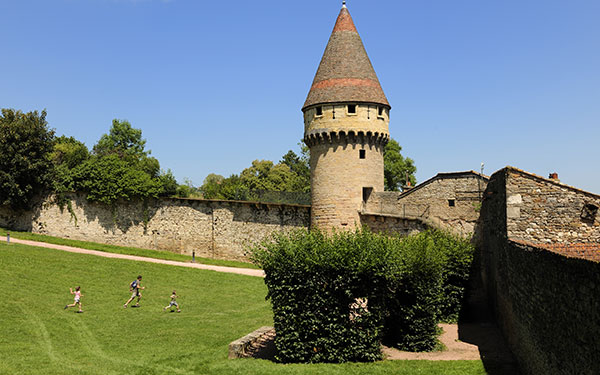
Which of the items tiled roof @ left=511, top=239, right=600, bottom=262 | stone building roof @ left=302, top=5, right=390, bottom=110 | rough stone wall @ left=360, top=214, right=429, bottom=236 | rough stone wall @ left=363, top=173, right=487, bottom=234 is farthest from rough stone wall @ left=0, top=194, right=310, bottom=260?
tiled roof @ left=511, top=239, right=600, bottom=262

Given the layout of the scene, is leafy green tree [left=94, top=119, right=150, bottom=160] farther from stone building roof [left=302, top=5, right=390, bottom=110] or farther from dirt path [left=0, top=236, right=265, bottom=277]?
stone building roof [left=302, top=5, right=390, bottom=110]

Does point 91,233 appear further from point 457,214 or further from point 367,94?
point 457,214

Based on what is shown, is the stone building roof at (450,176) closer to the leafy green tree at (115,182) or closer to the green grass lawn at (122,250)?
the green grass lawn at (122,250)

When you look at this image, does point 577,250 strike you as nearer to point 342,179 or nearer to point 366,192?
point 342,179

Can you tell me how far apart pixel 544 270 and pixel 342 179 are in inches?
768

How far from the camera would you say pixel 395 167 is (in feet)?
178

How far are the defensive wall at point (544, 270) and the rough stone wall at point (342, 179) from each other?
9664 millimetres

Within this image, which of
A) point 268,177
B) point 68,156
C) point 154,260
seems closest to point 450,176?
point 154,260

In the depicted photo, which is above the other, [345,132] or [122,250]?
[345,132]

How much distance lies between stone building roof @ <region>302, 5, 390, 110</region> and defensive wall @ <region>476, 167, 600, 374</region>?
38.8 feet

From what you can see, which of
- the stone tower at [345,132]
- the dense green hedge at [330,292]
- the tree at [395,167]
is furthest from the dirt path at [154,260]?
the tree at [395,167]

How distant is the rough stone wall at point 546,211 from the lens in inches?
546

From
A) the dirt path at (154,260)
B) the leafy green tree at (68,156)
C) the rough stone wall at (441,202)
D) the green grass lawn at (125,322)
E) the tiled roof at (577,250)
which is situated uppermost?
the leafy green tree at (68,156)

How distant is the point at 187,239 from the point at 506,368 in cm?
2721
